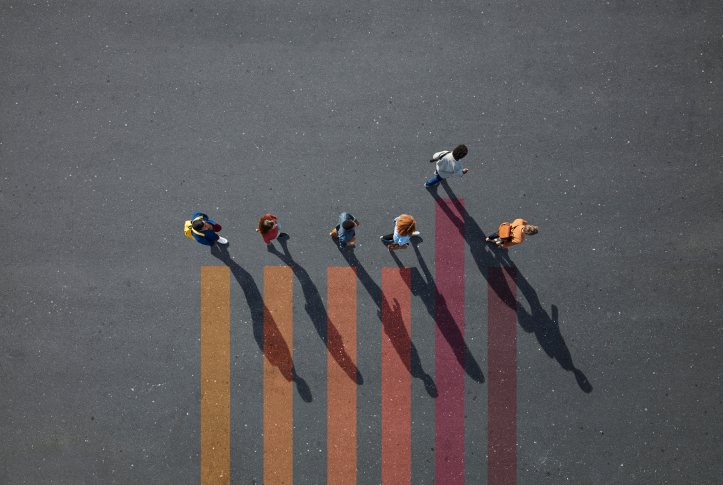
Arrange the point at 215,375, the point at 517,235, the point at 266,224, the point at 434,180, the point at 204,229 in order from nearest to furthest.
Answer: the point at 266,224, the point at 204,229, the point at 517,235, the point at 434,180, the point at 215,375

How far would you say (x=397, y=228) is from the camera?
472 cm

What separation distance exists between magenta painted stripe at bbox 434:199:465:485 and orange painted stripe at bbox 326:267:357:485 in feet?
3.77

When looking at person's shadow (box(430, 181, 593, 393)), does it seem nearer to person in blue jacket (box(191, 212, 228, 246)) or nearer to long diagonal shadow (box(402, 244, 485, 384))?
long diagonal shadow (box(402, 244, 485, 384))

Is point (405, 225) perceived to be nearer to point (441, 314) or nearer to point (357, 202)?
point (357, 202)

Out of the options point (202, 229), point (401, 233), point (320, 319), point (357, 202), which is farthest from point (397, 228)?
point (202, 229)

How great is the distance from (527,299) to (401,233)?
217cm

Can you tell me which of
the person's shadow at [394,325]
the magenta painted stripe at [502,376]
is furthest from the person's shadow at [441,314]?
the person's shadow at [394,325]

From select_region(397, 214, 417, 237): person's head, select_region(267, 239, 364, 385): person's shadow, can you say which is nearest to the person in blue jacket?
select_region(267, 239, 364, 385): person's shadow

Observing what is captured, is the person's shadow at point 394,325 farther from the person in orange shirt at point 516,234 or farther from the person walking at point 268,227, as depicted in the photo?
the person in orange shirt at point 516,234

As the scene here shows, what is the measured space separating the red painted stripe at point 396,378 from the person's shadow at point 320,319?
46cm

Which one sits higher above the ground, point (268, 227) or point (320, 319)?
point (268, 227)

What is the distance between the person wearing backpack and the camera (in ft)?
15.0

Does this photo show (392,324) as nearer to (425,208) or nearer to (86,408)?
(425,208)

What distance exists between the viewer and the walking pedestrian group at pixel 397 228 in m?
4.62
